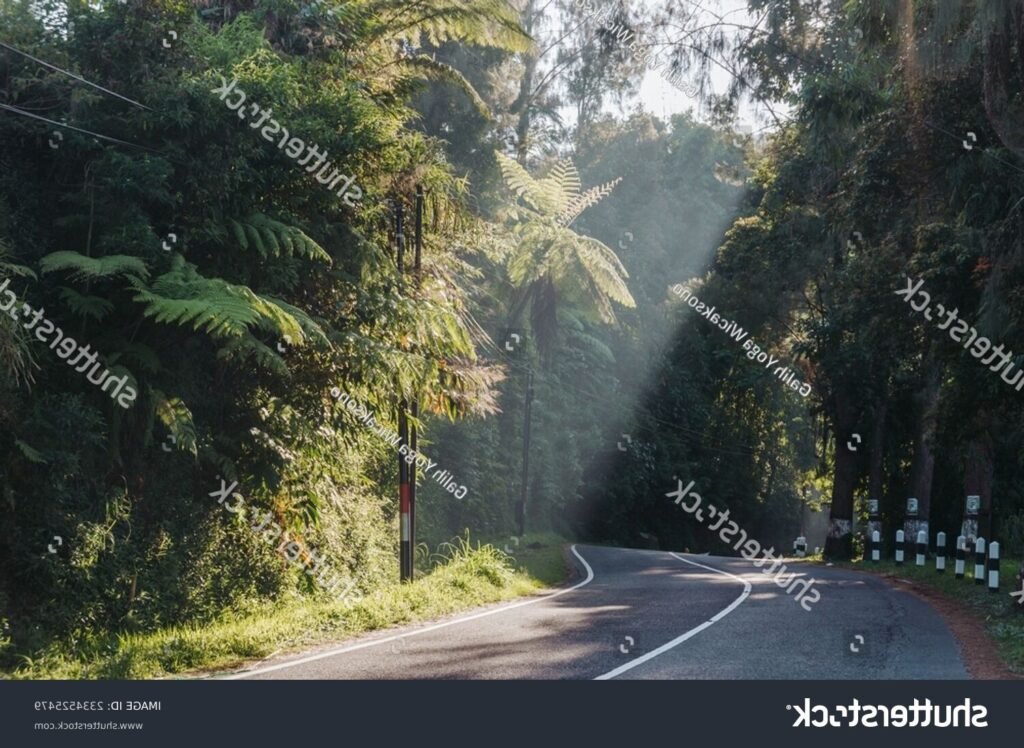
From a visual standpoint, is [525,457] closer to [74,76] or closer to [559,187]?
[559,187]

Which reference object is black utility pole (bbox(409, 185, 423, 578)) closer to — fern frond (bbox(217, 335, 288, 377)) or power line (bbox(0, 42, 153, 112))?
fern frond (bbox(217, 335, 288, 377))

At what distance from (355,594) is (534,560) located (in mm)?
11518

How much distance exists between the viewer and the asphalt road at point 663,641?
1052 cm

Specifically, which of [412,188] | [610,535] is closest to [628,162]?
[610,535]

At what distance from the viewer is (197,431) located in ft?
46.5

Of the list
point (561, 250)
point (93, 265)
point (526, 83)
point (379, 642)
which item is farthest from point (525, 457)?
point (93, 265)

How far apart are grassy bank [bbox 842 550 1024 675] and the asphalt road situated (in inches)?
23.7

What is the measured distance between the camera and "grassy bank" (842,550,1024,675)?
13.2m

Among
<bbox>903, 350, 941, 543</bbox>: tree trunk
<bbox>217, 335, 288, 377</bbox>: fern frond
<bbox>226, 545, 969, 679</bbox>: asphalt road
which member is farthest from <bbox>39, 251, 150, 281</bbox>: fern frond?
<bbox>903, 350, 941, 543</bbox>: tree trunk

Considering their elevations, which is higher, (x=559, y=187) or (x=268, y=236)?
(x=559, y=187)

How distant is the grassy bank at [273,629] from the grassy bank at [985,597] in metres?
7.11

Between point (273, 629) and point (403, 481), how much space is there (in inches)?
215

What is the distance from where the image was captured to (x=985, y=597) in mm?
19000

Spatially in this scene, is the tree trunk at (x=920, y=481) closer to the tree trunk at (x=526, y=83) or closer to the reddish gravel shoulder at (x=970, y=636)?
the reddish gravel shoulder at (x=970, y=636)
